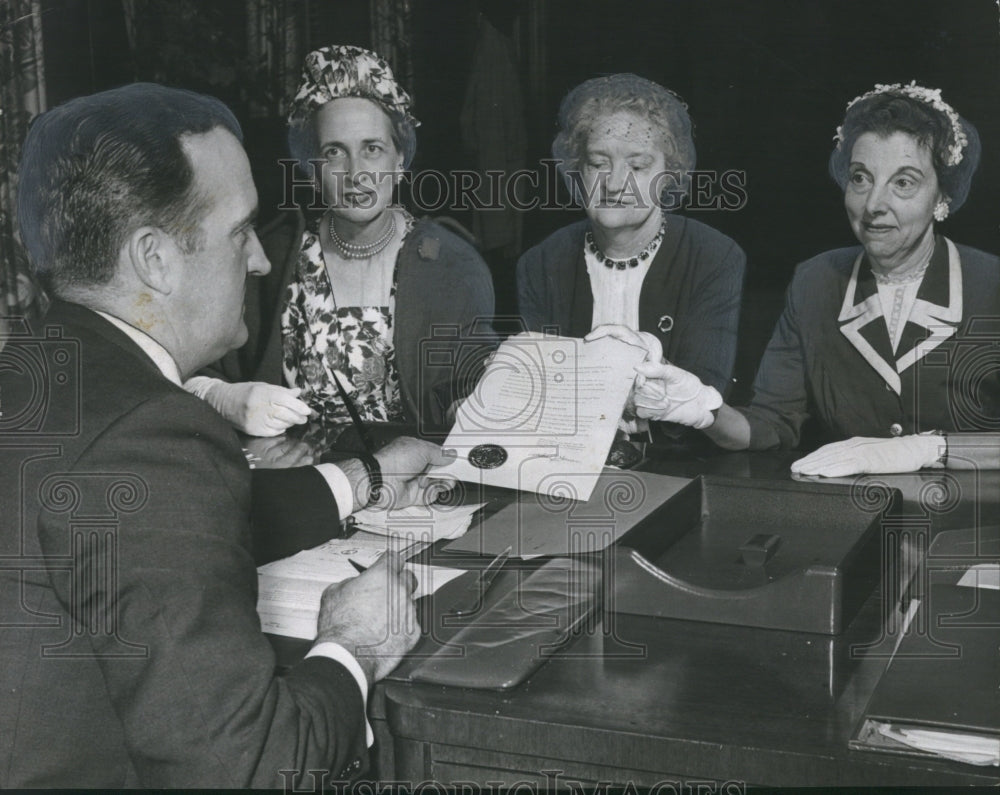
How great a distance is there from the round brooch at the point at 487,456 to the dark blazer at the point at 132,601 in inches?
31.2

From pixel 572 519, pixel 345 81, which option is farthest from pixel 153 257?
pixel 345 81

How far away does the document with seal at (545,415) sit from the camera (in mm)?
2115

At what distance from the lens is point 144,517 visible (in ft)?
4.20

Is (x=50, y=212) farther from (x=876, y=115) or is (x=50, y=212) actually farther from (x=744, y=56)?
(x=876, y=115)

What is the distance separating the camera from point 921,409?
7.29 feet

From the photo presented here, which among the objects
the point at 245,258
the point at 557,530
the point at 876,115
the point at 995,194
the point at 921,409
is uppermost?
the point at 876,115

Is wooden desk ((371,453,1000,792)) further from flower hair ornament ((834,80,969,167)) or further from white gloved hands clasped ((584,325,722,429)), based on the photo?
flower hair ornament ((834,80,969,167))

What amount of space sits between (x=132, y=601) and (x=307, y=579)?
50 centimetres

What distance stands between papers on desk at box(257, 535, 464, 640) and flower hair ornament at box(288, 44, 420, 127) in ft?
3.28

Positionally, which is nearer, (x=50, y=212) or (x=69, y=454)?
(x=69, y=454)

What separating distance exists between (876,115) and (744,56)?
279 mm

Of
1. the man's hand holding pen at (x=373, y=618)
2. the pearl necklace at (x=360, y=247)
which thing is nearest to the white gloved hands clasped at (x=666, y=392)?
the pearl necklace at (x=360, y=247)

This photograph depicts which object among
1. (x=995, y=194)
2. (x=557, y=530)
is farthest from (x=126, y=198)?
(x=995, y=194)

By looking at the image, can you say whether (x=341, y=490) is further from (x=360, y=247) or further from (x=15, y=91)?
(x=15, y=91)
